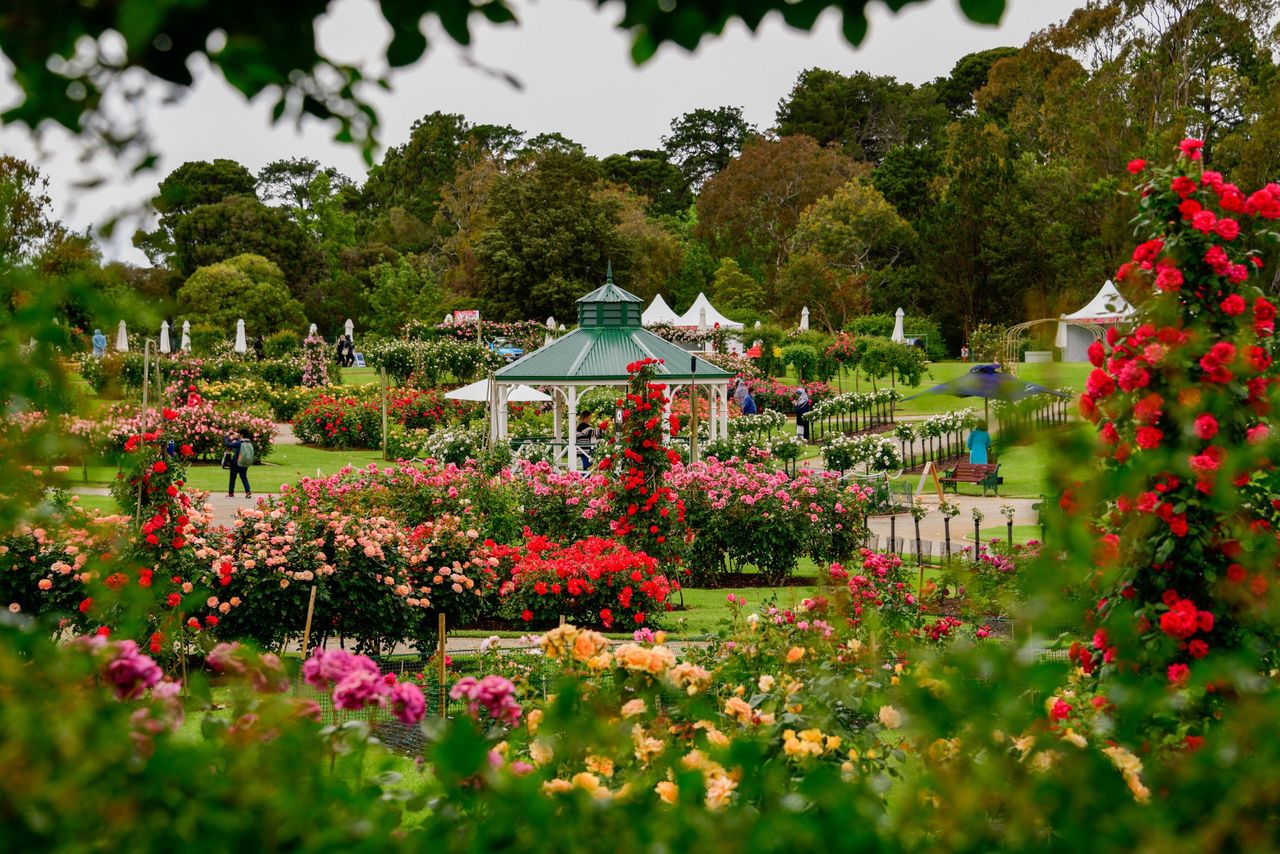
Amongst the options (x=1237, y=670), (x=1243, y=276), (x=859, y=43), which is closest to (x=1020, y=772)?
(x=1237, y=670)

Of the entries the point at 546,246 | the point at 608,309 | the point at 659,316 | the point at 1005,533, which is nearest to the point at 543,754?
the point at 1005,533

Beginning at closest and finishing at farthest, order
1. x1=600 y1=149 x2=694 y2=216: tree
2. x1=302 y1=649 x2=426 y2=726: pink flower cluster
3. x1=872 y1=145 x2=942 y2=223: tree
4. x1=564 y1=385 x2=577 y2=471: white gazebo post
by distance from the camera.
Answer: x1=302 y1=649 x2=426 y2=726: pink flower cluster → x1=564 y1=385 x2=577 y2=471: white gazebo post → x1=872 y1=145 x2=942 y2=223: tree → x1=600 y1=149 x2=694 y2=216: tree

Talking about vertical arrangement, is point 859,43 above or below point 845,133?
below

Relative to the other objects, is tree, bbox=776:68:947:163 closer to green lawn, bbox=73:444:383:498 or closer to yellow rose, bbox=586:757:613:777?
green lawn, bbox=73:444:383:498

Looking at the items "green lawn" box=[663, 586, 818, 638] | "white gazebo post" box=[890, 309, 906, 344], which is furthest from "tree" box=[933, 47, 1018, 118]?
"green lawn" box=[663, 586, 818, 638]

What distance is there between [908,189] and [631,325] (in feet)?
103

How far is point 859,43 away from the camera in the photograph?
1608 millimetres

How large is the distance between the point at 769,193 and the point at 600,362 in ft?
122

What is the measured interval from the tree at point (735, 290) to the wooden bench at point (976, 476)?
25.2 metres

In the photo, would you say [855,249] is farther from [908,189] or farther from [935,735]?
[935,735]

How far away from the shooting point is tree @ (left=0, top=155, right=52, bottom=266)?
7.28 feet

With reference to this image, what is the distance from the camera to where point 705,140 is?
73.5m

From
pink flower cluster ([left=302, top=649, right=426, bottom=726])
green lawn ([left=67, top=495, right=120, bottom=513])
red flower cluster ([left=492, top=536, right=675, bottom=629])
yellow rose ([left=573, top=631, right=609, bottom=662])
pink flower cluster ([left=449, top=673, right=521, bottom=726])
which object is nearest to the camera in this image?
pink flower cluster ([left=302, top=649, right=426, bottom=726])

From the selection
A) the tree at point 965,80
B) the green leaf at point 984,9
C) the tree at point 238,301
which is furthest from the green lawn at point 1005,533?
the tree at point 965,80
